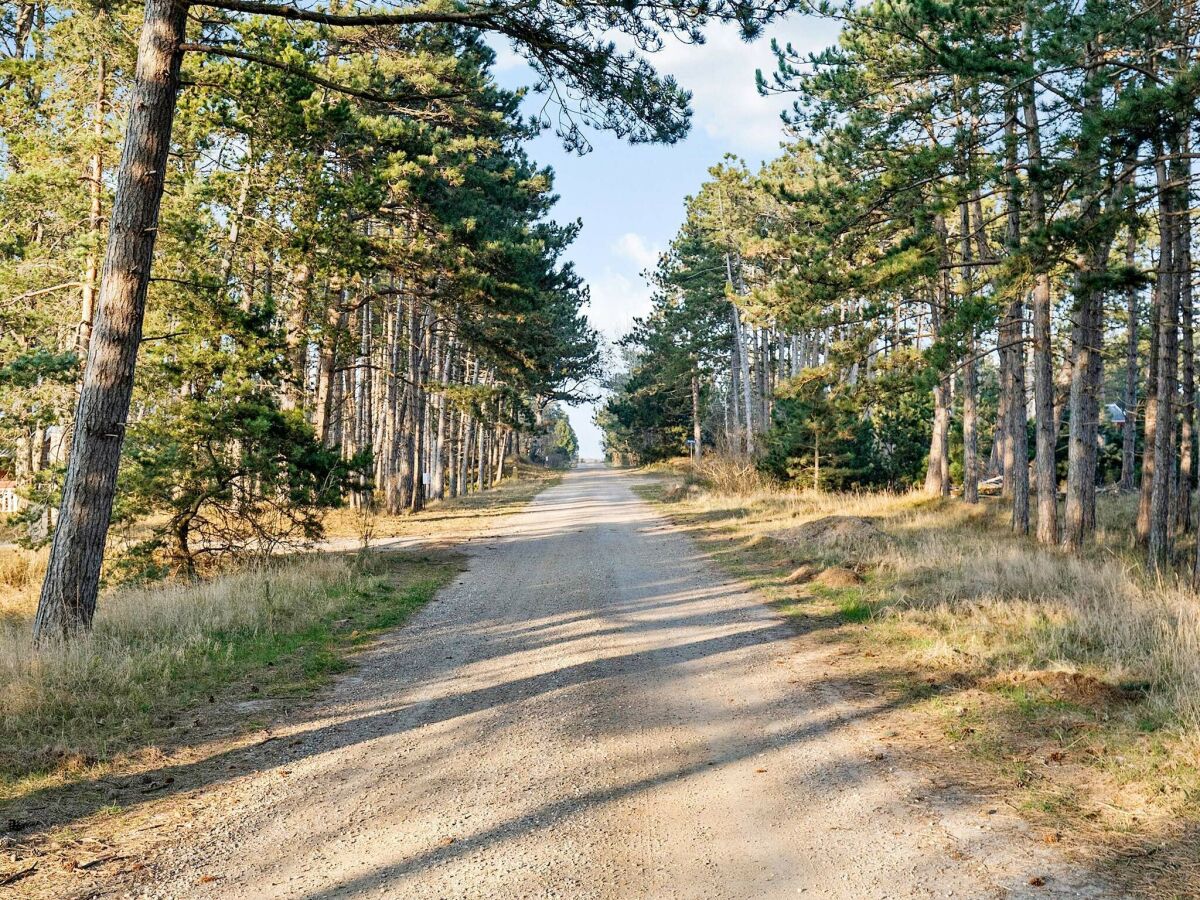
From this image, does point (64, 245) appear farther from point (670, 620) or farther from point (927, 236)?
point (927, 236)

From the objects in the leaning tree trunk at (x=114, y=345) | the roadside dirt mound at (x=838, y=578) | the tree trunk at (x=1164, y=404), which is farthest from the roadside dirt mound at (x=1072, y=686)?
the leaning tree trunk at (x=114, y=345)

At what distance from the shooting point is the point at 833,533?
49.7 feet

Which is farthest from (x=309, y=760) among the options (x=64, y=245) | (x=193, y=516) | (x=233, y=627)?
(x=64, y=245)

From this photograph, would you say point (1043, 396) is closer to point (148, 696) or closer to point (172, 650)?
point (172, 650)

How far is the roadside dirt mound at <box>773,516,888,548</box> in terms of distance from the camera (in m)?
14.3

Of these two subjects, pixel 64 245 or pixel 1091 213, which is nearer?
pixel 1091 213

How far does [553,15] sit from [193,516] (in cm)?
838

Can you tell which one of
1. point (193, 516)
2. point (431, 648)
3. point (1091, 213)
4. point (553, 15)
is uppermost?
point (553, 15)

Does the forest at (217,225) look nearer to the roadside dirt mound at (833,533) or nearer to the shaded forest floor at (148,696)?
the shaded forest floor at (148,696)

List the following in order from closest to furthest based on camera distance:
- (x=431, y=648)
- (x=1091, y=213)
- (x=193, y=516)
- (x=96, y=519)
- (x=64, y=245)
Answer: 1. (x=96, y=519)
2. (x=431, y=648)
3. (x=1091, y=213)
4. (x=193, y=516)
5. (x=64, y=245)

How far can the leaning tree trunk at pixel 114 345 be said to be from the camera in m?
7.44

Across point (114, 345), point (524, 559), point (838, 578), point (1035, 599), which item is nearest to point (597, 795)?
point (114, 345)

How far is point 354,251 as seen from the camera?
12.7 meters

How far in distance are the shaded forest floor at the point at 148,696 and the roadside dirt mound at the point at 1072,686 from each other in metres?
5.54
